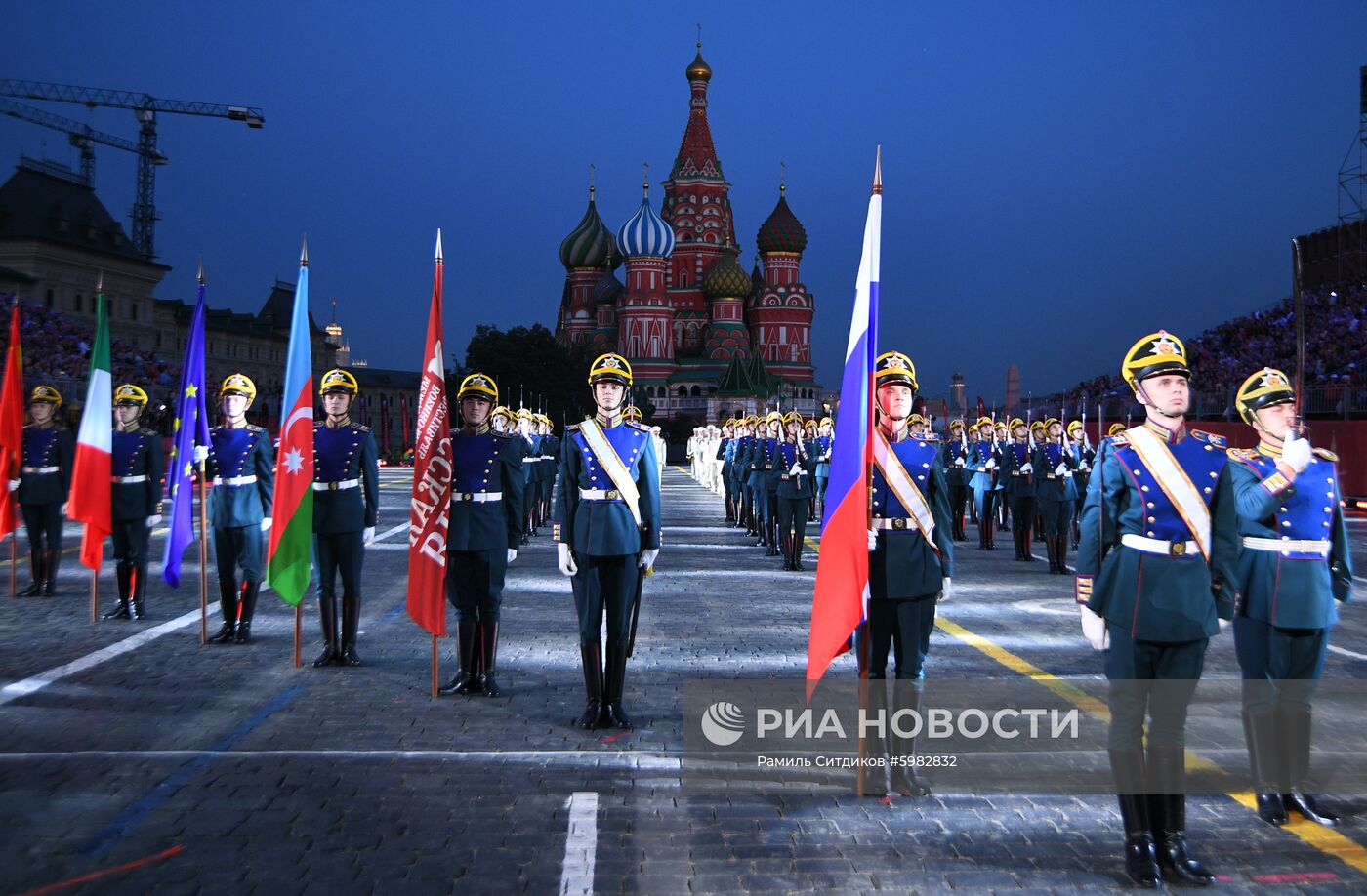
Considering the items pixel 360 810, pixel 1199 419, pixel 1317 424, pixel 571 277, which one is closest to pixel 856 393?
pixel 360 810

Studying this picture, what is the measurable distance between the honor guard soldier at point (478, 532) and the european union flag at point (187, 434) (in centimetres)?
333

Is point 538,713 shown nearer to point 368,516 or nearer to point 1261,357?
point 368,516

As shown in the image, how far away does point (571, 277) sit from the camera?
117812 millimetres

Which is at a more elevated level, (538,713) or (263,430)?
(263,430)

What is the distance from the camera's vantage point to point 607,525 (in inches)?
303

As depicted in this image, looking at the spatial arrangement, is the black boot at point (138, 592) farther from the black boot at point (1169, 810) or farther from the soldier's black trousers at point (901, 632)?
the black boot at point (1169, 810)

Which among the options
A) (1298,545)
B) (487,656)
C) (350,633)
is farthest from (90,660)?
(1298,545)

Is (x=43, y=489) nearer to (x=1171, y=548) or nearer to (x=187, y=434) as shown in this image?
(x=187, y=434)

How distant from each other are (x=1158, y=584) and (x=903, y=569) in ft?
4.53

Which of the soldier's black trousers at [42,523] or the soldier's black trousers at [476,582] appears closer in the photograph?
the soldier's black trousers at [476,582]

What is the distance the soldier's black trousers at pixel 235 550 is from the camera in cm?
1052

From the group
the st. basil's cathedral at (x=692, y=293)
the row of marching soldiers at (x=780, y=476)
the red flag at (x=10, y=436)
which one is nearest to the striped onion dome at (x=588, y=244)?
the st. basil's cathedral at (x=692, y=293)

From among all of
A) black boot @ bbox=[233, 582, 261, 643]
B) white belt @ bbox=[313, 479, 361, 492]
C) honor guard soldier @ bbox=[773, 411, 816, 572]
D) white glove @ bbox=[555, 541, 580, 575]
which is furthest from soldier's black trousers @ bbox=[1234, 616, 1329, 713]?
honor guard soldier @ bbox=[773, 411, 816, 572]

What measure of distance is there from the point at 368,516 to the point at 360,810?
422 centimetres
